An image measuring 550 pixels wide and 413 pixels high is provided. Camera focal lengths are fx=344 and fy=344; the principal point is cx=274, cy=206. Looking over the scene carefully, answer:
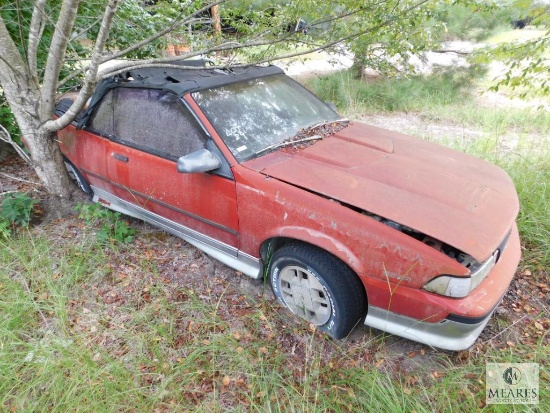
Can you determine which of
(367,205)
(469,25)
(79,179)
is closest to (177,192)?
(367,205)

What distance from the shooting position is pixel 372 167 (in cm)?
228

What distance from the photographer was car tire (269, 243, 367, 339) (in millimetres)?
2016

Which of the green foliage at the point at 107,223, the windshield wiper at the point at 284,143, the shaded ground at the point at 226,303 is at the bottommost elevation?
the shaded ground at the point at 226,303

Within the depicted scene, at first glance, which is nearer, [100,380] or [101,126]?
[100,380]

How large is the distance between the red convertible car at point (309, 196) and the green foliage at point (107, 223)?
5.8 inches

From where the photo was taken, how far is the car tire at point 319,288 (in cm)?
202

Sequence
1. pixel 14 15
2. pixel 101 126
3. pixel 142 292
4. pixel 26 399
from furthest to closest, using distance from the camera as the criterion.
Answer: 1. pixel 14 15
2. pixel 101 126
3. pixel 142 292
4. pixel 26 399

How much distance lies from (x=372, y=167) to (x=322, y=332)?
1.14 metres

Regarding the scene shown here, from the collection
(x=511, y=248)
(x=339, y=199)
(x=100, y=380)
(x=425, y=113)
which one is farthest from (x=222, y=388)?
(x=425, y=113)

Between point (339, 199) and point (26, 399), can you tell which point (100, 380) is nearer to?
point (26, 399)

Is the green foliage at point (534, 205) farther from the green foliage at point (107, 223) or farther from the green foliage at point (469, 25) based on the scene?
the green foliage at point (469, 25)

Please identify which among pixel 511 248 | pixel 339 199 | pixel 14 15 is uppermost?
pixel 14 15

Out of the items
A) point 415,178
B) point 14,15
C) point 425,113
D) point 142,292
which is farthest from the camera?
point 425,113

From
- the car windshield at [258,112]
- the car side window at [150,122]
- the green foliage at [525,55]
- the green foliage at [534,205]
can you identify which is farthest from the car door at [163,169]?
the green foliage at [525,55]
